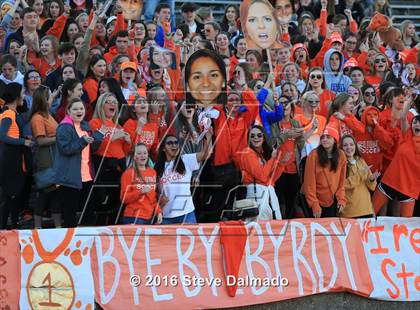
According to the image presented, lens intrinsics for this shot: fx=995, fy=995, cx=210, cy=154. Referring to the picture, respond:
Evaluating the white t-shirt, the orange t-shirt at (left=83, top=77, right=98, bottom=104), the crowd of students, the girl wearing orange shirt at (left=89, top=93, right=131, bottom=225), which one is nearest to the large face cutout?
the crowd of students

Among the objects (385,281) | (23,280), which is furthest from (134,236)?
(385,281)

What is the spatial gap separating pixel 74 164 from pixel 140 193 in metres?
0.73

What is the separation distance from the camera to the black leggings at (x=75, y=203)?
32.2ft

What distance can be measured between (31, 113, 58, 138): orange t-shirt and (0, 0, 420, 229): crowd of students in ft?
0.05

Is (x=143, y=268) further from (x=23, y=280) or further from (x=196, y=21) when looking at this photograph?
(x=196, y=21)

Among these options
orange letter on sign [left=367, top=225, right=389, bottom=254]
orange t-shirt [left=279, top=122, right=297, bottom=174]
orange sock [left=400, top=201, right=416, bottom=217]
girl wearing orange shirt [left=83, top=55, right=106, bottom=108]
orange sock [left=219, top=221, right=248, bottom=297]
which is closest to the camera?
orange sock [left=219, top=221, right=248, bottom=297]

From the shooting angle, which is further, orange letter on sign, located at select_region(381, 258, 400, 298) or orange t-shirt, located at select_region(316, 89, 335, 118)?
orange t-shirt, located at select_region(316, 89, 335, 118)

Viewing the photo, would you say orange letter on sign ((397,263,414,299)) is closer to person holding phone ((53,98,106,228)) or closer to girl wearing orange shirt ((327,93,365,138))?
girl wearing orange shirt ((327,93,365,138))

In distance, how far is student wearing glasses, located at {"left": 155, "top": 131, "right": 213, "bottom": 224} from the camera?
32.3 ft

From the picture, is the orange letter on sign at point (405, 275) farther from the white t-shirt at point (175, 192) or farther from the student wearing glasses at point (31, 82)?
the student wearing glasses at point (31, 82)

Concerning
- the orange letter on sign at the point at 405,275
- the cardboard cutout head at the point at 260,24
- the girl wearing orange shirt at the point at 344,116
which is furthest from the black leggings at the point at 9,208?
the orange letter on sign at the point at 405,275

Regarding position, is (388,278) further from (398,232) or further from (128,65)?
(128,65)

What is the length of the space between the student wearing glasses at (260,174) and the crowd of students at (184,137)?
0.01 metres

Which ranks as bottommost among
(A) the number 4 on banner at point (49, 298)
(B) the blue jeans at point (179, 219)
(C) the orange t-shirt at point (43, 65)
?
(A) the number 4 on banner at point (49, 298)
